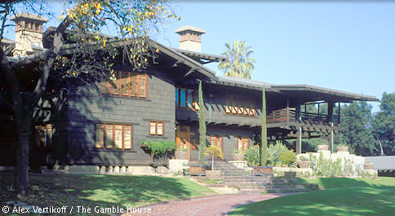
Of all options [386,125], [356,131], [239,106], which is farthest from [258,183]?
[386,125]

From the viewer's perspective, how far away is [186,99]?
117ft

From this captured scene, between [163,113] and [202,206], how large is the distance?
12106 mm

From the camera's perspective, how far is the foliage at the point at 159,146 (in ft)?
100

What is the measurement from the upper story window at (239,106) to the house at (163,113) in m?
0.08

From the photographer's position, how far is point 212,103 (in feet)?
123

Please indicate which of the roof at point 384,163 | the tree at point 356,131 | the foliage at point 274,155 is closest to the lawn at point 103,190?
the foliage at point 274,155

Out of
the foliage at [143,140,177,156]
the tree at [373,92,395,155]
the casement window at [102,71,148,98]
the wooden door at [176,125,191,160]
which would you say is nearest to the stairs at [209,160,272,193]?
the wooden door at [176,125,191,160]

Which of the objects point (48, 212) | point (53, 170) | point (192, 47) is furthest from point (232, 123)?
point (48, 212)

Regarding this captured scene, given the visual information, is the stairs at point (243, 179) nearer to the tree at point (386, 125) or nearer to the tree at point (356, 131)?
the tree at point (356, 131)

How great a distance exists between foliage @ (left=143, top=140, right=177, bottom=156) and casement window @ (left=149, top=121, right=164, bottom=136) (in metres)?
0.58

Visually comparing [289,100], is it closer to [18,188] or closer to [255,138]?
[255,138]

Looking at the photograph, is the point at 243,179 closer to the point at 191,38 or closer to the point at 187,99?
the point at 187,99

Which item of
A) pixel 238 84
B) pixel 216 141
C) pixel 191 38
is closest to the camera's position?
pixel 238 84

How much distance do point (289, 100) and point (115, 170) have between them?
1867 centimetres
